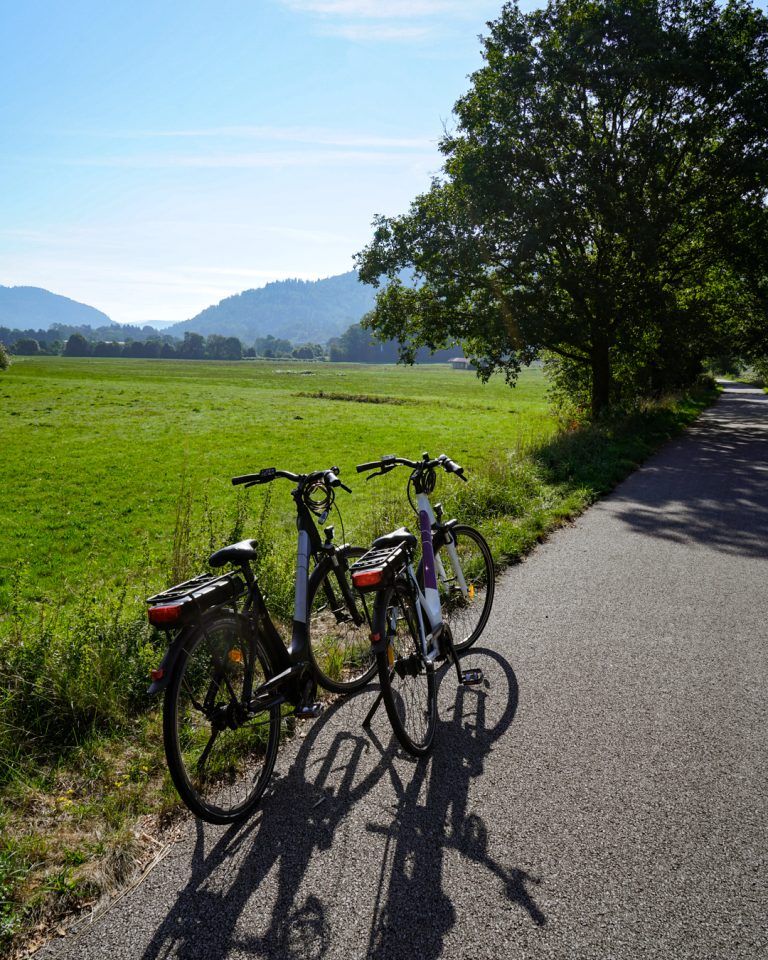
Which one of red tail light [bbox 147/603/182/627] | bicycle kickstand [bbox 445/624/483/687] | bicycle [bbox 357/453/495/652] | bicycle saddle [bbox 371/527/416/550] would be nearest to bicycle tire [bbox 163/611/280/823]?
red tail light [bbox 147/603/182/627]

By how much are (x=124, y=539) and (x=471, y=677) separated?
462 inches

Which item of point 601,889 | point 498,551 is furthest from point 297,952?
point 498,551

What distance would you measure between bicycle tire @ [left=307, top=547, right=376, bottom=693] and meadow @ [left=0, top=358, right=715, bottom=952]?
37cm

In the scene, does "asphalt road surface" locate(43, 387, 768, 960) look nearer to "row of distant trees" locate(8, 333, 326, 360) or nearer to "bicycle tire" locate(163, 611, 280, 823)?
"bicycle tire" locate(163, 611, 280, 823)

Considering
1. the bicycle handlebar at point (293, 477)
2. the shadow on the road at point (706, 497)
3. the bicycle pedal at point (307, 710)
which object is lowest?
the shadow on the road at point (706, 497)

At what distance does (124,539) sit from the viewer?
14.0 metres

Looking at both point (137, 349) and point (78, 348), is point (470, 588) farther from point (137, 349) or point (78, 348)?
point (78, 348)

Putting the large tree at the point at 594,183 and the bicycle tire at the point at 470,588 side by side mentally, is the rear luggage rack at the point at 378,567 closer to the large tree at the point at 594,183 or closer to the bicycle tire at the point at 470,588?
the bicycle tire at the point at 470,588

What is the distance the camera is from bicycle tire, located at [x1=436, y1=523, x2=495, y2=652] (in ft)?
16.7

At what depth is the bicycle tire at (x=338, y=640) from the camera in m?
4.16

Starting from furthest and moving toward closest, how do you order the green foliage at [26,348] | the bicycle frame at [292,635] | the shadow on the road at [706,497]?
the green foliage at [26,348]
the shadow on the road at [706,497]
the bicycle frame at [292,635]

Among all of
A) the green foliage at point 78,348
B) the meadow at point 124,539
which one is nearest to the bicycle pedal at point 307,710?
the meadow at point 124,539

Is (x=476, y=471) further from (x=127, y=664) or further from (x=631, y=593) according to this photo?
(x=127, y=664)

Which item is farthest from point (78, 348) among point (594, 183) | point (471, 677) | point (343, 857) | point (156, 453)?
point (343, 857)
